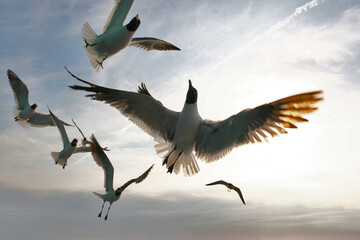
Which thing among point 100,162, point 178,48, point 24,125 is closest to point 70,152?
point 100,162

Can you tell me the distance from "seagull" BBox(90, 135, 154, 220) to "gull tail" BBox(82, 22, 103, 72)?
2040 millimetres

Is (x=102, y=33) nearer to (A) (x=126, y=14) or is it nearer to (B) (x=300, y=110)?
(A) (x=126, y=14)

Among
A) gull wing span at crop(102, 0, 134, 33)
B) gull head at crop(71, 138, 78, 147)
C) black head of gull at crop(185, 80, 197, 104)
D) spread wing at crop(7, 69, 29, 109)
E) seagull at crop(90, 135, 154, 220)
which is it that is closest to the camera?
black head of gull at crop(185, 80, 197, 104)

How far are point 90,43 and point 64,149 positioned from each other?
421 cm

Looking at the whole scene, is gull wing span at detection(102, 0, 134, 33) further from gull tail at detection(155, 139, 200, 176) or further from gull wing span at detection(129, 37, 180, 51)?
gull tail at detection(155, 139, 200, 176)

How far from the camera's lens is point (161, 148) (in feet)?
20.6

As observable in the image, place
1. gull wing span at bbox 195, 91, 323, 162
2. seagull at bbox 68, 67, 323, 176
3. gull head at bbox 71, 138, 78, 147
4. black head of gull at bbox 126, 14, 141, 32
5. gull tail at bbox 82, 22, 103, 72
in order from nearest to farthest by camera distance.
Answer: gull wing span at bbox 195, 91, 323, 162, seagull at bbox 68, 67, 323, 176, black head of gull at bbox 126, 14, 141, 32, gull tail at bbox 82, 22, 103, 72, gull head at bbox 71, 138, 78, 147

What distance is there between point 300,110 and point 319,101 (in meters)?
0.37

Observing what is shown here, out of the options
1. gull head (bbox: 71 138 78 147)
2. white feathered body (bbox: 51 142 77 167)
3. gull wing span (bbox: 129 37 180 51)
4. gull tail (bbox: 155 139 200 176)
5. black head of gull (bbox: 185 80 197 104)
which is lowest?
gull tail (bbox: 155 139 200 176)

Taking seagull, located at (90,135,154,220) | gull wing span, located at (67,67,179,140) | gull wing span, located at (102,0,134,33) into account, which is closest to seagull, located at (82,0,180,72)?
gull wing span, located at (102,0,134,33)

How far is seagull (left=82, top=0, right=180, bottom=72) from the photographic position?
280 inches

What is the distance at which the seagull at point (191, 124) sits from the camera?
5418mm

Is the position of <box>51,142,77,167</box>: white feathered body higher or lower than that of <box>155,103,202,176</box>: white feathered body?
higher

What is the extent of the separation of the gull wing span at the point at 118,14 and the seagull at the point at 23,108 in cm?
580
